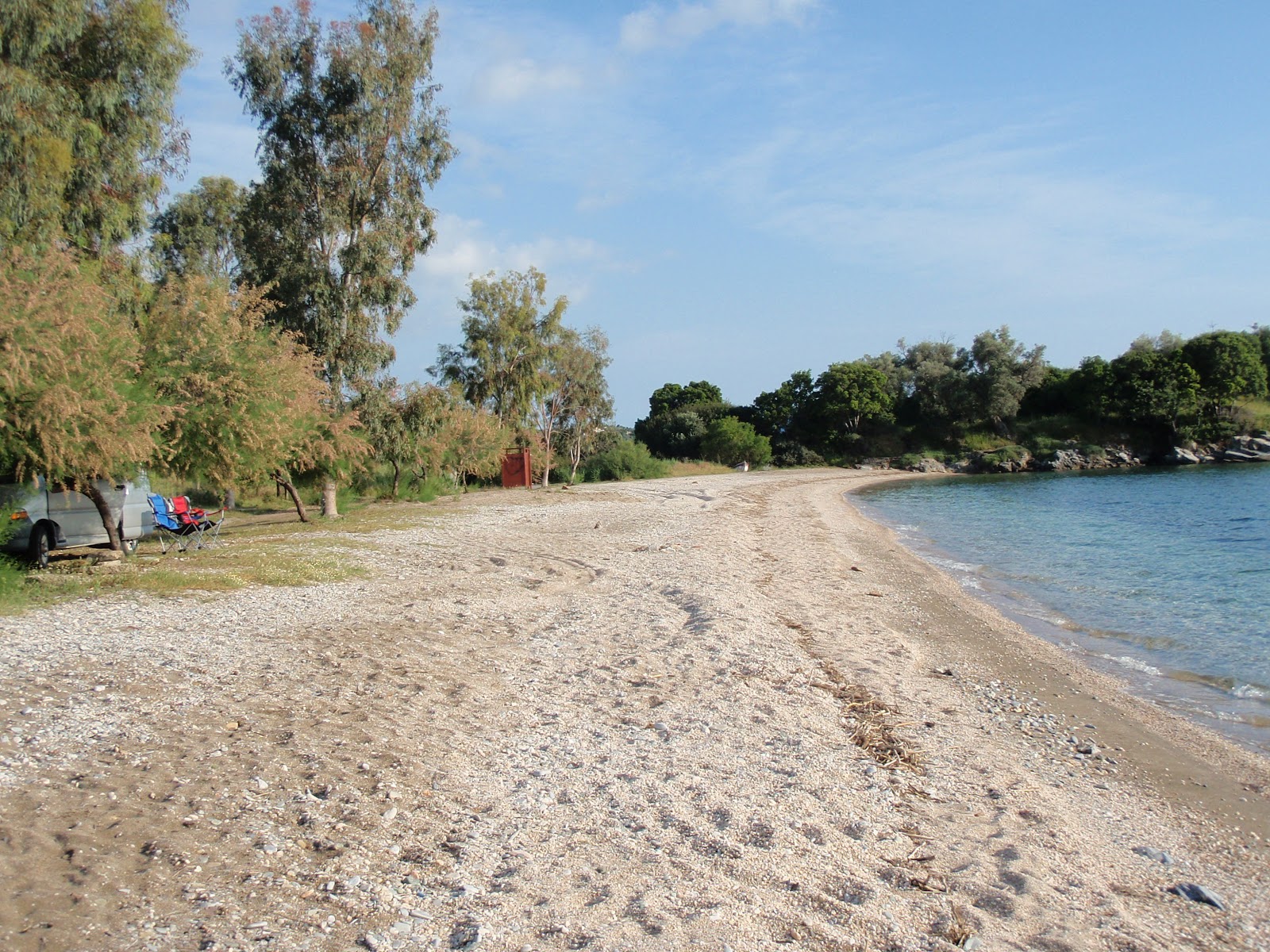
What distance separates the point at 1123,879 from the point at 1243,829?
161 centimetres

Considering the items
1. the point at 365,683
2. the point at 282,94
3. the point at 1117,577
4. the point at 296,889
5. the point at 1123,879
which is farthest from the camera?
the point at 282,94

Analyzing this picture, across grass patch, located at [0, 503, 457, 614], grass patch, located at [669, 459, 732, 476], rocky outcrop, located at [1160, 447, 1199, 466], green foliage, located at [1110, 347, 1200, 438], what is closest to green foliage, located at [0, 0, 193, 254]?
grass patch, located at [0, 503, 457, 614]

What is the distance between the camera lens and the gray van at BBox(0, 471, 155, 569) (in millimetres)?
13078

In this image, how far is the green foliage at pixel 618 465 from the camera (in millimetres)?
51500

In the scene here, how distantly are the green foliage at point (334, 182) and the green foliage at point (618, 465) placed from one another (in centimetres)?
2727

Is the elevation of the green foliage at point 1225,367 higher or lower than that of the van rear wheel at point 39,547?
higher

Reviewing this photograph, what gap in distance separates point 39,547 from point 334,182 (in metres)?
14.1

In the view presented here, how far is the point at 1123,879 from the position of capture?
4746 mm

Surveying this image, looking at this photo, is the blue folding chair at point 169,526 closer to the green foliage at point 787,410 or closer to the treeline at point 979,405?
the treeline at point 979,405

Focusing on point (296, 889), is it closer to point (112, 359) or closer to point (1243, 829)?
point (1243, 829)

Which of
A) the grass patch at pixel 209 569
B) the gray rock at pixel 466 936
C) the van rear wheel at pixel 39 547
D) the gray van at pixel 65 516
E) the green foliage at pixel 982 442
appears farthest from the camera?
the green foliage at pixel 982 442

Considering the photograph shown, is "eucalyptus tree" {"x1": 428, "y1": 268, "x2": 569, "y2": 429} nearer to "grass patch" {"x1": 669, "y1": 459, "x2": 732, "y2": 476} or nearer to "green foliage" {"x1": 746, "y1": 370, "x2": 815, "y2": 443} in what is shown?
"grass patch" {"x1": 669, "y1": 459, "x2": 732, "y2": 476}

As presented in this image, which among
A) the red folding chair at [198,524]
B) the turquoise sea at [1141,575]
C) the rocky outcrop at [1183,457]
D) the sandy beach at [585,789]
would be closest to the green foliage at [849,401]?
the rocky outcrop at [1183,457]

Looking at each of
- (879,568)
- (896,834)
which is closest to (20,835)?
(896,834)
